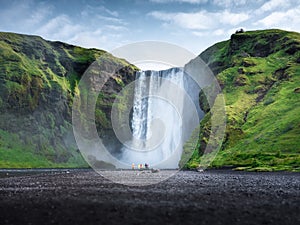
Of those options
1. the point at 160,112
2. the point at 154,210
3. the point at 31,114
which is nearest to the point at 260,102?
the point at 160,112

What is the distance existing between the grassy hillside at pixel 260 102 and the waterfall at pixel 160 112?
23370 mm

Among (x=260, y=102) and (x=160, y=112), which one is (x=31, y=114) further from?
(x=260, y=102)

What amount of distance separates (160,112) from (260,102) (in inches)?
2130

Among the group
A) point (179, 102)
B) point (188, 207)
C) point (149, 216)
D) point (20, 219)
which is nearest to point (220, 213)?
point (188, 207)

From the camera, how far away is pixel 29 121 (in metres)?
170

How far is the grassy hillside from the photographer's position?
9069cm

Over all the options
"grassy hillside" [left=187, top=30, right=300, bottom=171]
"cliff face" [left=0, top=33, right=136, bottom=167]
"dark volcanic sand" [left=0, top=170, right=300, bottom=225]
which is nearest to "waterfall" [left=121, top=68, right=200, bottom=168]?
"grassy hillside" [left=187, top=30, right=300, bottom=171]

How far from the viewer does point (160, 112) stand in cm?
17012

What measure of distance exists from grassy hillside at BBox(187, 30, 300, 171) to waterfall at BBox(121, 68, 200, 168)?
2337cm

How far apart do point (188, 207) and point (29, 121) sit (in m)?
156

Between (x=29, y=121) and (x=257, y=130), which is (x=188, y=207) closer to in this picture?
(x=257, y=130)

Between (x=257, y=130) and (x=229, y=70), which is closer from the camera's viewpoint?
(x=257, y=130)

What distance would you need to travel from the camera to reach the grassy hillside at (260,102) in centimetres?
9069

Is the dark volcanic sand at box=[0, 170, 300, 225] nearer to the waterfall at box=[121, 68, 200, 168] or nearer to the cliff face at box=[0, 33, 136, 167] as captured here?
the waterfall at box=[121, 68, 200, 168]
